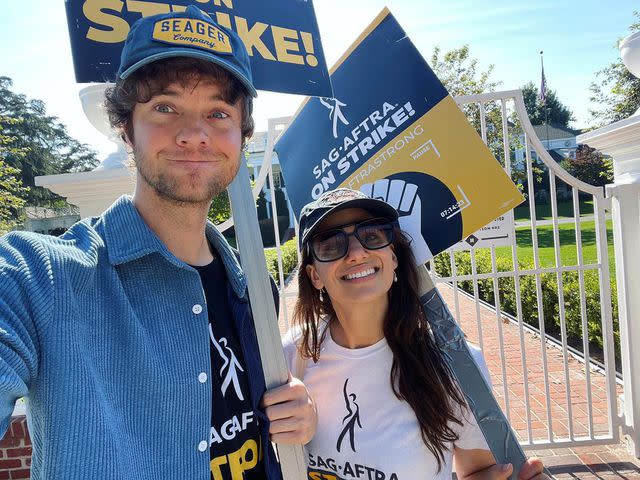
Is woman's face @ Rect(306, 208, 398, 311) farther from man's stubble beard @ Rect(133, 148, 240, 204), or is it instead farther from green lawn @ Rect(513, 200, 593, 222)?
green lawn @ Rect(513, 200, 593, 222)

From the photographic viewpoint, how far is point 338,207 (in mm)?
1672

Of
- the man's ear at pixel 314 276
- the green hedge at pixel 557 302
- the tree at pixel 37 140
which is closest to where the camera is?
the man's ear at pixel 314 276

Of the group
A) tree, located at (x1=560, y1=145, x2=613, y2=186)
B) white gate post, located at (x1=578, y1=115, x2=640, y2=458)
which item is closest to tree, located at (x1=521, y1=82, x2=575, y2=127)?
tree, located at (x1=560, y1=145, x2=613, y2=186)

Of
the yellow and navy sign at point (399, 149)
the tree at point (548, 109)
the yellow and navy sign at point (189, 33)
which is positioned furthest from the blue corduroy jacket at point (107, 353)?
the tree at point (548, 109)

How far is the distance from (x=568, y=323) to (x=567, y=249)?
31.6ft

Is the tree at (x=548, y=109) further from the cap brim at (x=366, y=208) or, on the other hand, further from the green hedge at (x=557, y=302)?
the cap brim at (x=366, y=208)

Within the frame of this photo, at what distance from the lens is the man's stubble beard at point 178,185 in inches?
51.1

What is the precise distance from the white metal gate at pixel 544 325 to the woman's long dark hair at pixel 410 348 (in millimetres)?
1194

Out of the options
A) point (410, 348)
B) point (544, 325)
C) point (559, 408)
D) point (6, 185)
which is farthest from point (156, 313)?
point (6, 185)

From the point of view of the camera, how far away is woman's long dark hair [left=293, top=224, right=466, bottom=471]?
157cm

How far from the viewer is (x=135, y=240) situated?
4.02 ft

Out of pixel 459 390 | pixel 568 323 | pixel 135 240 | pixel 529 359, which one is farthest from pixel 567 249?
pixel 135 240

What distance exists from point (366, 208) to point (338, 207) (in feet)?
0.48

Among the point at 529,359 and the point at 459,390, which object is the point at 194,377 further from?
the point at 529,359
